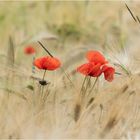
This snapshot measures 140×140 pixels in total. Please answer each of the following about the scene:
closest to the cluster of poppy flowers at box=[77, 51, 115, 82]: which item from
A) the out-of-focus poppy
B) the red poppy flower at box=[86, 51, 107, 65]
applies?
the red poppy flower at box=[86, 51, 107, 65]

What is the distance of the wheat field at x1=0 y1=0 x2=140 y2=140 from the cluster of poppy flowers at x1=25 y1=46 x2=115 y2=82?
3cm

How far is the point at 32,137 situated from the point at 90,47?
28 cm

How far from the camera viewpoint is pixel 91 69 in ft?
3.36

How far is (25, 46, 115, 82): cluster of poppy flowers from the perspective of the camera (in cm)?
102

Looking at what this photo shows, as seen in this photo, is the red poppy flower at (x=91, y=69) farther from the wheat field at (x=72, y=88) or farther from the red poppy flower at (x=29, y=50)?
the red poppy flower at (x=29, y=50)

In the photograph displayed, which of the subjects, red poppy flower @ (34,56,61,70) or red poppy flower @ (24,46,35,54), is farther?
red poppy flower @ (24,46,35,54)

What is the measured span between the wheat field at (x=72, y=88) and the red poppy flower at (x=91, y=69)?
0.04 meters

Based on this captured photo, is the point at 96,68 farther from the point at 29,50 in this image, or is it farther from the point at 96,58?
the point at 29,50

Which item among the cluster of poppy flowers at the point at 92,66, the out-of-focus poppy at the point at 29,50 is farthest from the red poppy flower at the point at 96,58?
the out-of-focus poppy at the point at 29,50

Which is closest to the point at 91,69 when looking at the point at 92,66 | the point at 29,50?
the point at 92,66

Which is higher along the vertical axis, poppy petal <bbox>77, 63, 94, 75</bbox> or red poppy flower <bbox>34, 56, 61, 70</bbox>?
red poppy flower <bbox>34, 56, 61, 70</bbox>

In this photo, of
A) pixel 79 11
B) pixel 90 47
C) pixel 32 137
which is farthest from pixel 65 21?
pixel 32 137

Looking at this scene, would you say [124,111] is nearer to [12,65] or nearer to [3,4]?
[12,65]

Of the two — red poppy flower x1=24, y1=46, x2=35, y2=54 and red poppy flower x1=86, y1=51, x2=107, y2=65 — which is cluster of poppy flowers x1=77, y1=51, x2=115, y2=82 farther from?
red poppy flower x1=24, y1=46, x2=35, y2=54
